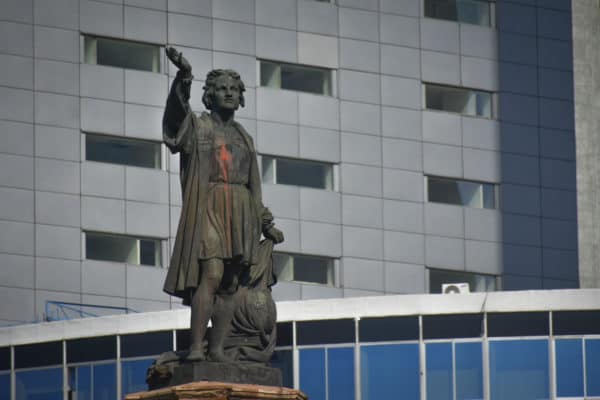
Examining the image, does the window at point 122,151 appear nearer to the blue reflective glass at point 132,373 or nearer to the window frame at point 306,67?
the window frame at point 306,67

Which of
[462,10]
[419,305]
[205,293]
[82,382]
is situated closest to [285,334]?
[419,305]

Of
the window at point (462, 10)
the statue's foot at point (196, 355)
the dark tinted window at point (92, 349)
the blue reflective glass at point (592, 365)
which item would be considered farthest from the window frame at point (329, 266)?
the statue's foot at point (196, 355)

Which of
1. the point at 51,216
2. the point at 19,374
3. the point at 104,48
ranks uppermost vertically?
the point at 104,48

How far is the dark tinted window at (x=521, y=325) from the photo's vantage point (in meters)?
65.2

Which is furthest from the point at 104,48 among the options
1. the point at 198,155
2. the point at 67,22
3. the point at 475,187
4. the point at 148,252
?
the point at 198,155

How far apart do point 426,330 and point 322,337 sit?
303 cm

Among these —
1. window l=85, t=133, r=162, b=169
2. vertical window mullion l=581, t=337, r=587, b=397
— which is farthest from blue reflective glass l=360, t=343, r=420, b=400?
window l=85, t=133, r=162, b=169

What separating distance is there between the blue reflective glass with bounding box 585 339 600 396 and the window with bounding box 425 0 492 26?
84.5 feet

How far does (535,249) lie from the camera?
291ft

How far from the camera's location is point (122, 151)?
8175 centimetres

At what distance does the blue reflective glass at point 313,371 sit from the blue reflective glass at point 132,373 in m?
4.68

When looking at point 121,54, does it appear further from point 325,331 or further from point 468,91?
point 325,331

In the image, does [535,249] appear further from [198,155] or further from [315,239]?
[198,155]

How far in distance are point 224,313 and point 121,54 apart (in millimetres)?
53702
